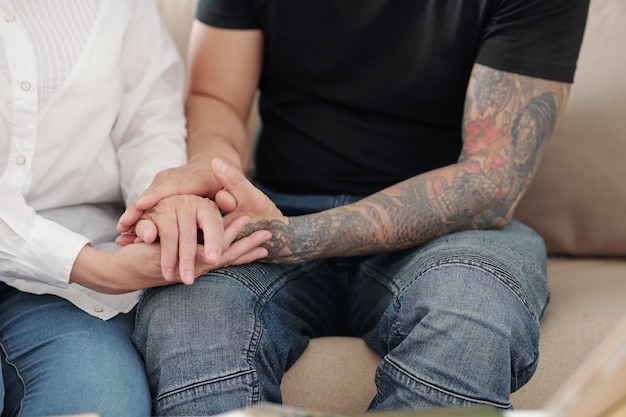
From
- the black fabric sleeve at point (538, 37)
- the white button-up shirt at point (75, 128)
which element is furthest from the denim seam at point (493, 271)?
the white button-up shirt at point (75, 128)

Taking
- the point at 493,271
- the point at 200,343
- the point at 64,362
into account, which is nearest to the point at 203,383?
the point at 200,343

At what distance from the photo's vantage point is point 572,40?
1.21 m

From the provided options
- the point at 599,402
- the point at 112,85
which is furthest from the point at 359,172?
the point at 599,402

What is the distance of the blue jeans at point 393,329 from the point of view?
0.93 m

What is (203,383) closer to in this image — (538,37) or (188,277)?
(188,277)

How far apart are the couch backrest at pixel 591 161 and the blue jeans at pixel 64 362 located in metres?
0.87

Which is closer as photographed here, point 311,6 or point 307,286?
point 307,286

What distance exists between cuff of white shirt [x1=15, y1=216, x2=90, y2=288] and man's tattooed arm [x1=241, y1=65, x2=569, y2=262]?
29 centimetres

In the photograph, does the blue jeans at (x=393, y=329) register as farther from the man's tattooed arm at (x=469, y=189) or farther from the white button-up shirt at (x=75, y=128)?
the white button-up shirt at (x=75, y=128)

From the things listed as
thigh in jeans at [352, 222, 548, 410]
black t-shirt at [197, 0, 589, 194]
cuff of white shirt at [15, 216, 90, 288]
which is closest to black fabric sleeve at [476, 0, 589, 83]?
black t-shirt at [197, 0, 589, 194]

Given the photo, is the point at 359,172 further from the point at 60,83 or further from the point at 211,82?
the point at 60,83

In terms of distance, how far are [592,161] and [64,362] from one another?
1036 millimetres

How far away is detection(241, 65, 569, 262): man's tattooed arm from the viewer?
3.84ft

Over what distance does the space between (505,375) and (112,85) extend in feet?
2.31
